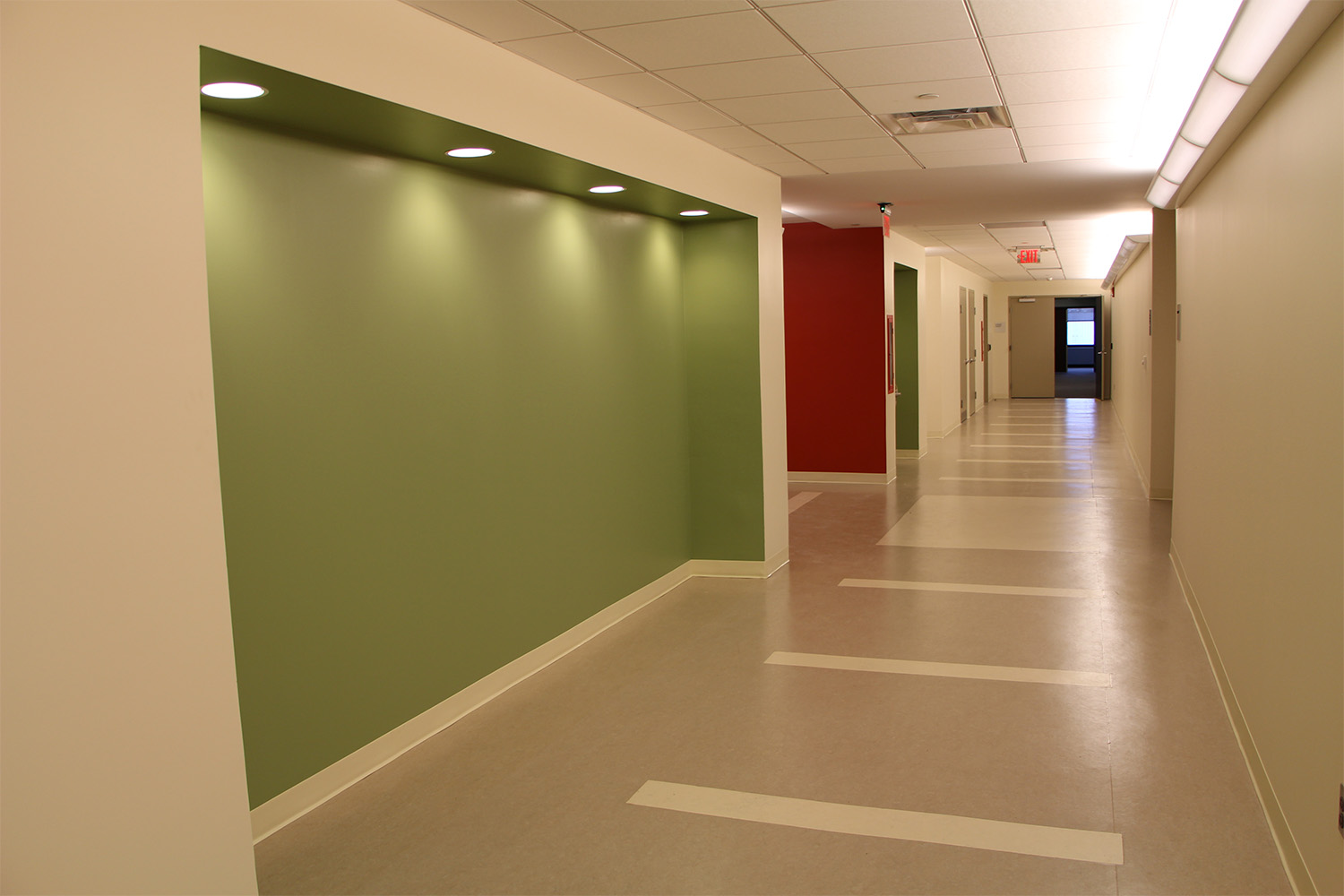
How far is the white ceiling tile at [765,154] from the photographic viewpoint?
6.37m

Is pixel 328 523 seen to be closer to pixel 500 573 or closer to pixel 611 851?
pixel 500 573

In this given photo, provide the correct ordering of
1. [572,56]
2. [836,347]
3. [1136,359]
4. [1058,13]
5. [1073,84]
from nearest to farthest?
1. [1058,13]
2. [572,56]
3. [1073,84]
4. [836,347]
5. [1136,359]

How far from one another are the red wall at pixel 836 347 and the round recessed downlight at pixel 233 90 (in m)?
8.91

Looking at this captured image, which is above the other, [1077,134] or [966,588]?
[1077,134]

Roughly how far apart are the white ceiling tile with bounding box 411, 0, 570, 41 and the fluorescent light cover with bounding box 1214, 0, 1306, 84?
7.76ft

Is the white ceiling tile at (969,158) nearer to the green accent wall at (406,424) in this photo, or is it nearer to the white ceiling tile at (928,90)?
the white ceiling tile at (928,90)

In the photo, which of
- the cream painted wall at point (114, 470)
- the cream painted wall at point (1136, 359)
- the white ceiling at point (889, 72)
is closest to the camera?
the cream painted wall at point (114, 470)

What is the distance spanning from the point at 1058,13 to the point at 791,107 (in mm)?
1650

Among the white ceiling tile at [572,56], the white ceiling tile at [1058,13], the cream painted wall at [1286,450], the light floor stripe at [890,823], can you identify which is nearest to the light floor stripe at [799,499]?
the cream painted wall at [1286,450]

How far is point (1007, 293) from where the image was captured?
1000 inches

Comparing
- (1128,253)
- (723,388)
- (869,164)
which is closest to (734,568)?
(723,388)

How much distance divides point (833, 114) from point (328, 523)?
3464mm

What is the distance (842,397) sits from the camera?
39.0 feet

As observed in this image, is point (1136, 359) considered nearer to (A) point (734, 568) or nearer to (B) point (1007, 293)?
(A) point (734, 568)
